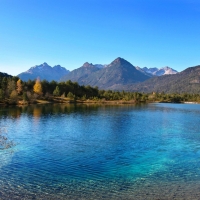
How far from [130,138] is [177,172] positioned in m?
23.2

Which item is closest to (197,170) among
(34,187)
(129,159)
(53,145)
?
(129,159)

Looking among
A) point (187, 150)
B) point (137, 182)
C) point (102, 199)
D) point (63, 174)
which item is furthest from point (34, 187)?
point (187, 150)

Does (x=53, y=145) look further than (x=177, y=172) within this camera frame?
Yes

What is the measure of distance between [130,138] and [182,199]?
31.2m

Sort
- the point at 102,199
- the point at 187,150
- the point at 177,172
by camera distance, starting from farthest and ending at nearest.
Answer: the point at 187,150 < the point at 177,172 < the point at 102,199

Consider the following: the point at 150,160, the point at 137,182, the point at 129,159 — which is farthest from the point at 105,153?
the point at 137,182

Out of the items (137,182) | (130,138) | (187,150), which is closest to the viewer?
(137,182)

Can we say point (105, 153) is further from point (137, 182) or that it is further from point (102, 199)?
point (102, 199)

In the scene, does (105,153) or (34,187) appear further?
(105,153)

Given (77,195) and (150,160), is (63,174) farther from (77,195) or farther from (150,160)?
(150,160)

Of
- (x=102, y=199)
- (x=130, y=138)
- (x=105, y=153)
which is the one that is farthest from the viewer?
(x=130, y=138)

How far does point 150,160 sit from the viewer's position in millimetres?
35281

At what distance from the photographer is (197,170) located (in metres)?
30.9

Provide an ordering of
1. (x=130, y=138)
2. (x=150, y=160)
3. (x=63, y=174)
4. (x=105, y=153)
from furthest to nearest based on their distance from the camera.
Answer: (x=130, y=138), (x=105, y=153), (x=150, y=160), (x=63, y=174)
